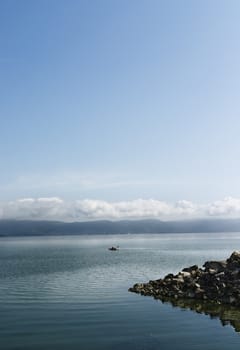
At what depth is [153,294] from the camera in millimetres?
53969

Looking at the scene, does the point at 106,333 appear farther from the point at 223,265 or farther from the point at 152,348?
the point at 223,265

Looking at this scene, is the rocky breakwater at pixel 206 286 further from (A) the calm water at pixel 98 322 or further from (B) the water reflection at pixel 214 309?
(A) the calm water at pixel 98 322

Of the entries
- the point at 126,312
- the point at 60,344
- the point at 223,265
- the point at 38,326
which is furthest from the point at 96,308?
the point at 223,265

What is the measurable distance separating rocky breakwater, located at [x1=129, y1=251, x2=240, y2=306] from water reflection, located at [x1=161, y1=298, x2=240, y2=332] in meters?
1.31

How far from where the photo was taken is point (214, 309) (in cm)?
4469

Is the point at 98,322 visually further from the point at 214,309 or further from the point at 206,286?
the point at 206,286

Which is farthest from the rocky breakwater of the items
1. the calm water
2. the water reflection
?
the calm water

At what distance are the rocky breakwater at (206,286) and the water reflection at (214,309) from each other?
1312 mm

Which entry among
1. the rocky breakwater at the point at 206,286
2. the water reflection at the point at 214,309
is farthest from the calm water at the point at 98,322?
the rocky breakwater at the point at 206,286

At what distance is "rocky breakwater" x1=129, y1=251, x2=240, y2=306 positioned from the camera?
49.2 meters

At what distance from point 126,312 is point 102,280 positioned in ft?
86.4

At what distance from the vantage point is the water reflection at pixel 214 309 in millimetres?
39500

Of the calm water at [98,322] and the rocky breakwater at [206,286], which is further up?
the rocky breakwater at [206,286]

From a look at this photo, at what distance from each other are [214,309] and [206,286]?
7921 mm
